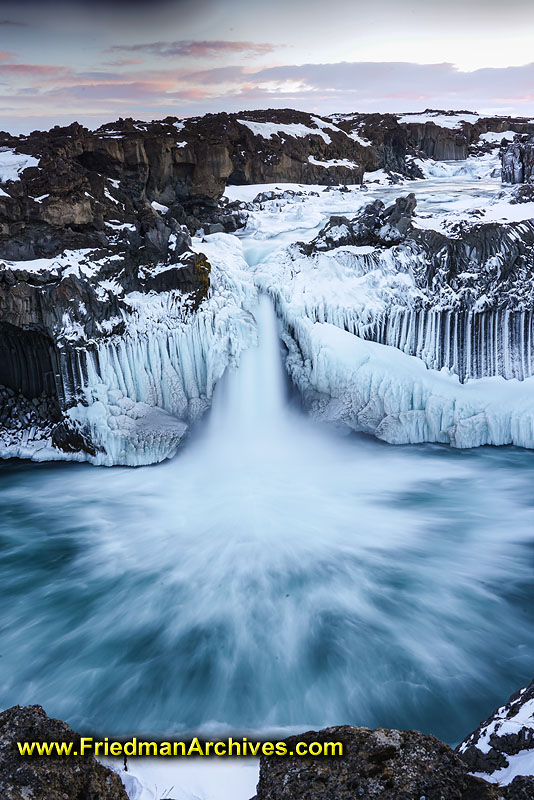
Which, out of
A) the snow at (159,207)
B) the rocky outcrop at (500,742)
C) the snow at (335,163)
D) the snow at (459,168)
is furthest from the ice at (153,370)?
the snow at (459,168)

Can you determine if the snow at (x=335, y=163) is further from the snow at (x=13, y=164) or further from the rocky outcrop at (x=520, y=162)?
the snow at (x=13, y=164)

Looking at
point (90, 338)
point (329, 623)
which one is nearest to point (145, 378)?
point (90, 338)

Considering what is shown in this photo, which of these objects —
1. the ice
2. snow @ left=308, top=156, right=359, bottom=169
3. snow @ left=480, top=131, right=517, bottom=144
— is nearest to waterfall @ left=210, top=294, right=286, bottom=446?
the ice

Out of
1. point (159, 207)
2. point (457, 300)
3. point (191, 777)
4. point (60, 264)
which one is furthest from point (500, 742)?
point (159, 207)

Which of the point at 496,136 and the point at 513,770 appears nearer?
the point at 513,770

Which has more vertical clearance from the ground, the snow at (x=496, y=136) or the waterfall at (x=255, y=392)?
the snow at (x=496, y=136)

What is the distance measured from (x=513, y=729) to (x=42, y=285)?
34.9ft

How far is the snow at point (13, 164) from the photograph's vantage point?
12977 mm

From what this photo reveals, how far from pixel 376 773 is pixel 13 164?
14572 mm

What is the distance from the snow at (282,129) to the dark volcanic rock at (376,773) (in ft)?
89.3

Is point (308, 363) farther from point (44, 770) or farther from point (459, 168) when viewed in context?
point (459, 168)

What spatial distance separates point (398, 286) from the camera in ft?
40.5

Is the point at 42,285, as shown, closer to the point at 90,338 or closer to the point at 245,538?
the point at 90,338

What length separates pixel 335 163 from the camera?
29.0 metres
